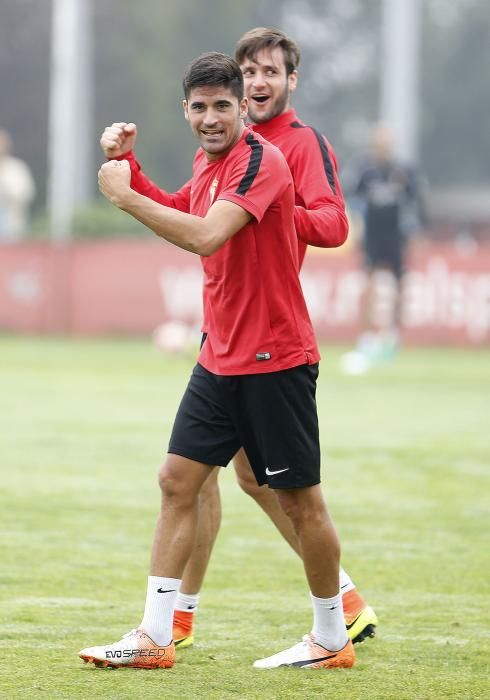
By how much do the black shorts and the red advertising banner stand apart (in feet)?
49.2

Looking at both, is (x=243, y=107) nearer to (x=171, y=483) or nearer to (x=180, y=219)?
(x=180, y=219)

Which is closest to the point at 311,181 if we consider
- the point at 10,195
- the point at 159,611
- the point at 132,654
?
the point at 159,611

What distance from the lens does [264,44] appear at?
613 centimetres

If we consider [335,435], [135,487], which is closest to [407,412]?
[335,435]

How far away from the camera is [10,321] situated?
73.9ft

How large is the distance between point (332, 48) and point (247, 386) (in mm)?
61456

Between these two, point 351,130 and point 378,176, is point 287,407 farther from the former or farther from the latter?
point 351,130

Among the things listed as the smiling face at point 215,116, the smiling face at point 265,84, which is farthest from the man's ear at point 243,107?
the smiling face at point 265,84

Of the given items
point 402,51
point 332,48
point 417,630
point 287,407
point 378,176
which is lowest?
point 417,630

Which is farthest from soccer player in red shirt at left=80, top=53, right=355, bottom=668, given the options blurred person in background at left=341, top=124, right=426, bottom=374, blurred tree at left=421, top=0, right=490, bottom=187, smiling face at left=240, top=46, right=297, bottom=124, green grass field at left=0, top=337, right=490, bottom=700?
blurred tree at left=421, top=0, right=490, bottom=187

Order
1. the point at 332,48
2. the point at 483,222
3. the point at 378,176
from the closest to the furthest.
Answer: the point at 378,176, the point at 483,222, the point at 332,48

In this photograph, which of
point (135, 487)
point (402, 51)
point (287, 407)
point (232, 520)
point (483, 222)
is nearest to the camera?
point (287, 407)

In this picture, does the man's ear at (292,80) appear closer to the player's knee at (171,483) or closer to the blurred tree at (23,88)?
the player's knee at (171,483)

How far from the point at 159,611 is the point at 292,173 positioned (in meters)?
1.66
